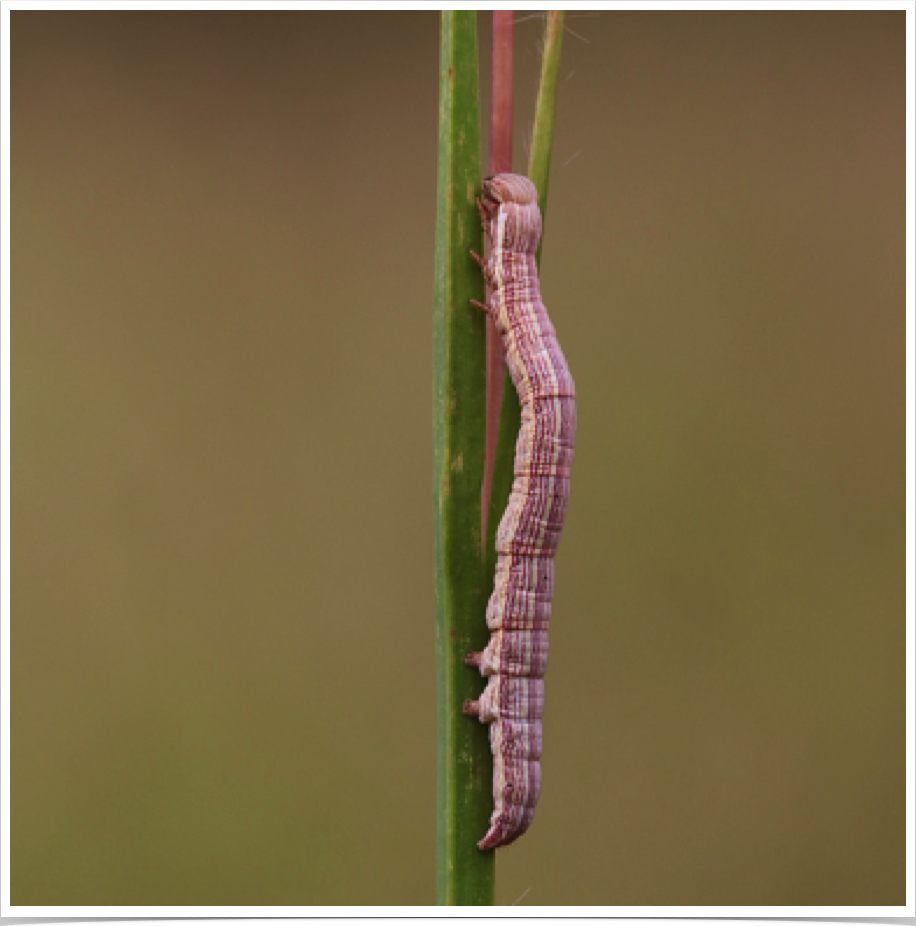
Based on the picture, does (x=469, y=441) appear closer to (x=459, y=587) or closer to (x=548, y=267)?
(x=459, y=587)

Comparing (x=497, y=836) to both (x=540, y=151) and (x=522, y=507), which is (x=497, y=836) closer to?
(x=522, y=507)

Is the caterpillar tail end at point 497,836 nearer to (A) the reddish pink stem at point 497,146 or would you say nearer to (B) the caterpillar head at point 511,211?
(A) the reddish pink stem at point 497,146

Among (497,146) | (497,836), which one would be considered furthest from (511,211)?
(497,836)

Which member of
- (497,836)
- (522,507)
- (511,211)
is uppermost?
(511,211)

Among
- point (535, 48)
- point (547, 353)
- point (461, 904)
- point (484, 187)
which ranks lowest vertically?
point (461, 904)

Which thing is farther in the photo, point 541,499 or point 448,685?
point 541,499

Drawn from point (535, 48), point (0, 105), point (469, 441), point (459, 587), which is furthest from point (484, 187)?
point (0, 105)

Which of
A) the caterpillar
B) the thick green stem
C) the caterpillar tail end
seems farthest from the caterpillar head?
the caterpillar tail end
